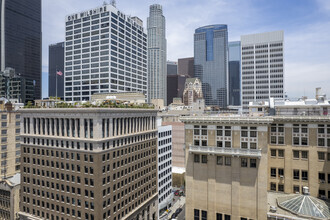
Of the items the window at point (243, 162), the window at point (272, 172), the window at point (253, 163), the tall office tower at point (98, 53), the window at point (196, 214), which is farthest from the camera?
the tall office tower at point (98, 53)

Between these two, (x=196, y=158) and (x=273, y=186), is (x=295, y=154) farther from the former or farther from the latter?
(x=196, y=158)

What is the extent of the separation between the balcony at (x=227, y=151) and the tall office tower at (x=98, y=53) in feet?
354

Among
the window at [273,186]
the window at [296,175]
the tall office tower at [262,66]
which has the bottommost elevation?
the window at [273,186]

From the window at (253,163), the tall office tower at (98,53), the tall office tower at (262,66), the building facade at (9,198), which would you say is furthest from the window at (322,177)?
the tall office tower at (98,53)

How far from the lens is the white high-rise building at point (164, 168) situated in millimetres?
96969

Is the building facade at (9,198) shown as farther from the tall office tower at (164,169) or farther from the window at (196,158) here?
the window at (196,158)

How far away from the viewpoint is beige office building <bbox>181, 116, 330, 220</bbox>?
43219 mm

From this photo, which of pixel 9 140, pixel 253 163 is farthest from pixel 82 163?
pixel 9 140

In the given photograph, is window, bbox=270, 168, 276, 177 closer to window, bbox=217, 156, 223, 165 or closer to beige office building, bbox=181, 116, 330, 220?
beige office building, bbox=181, 116, 330, 220

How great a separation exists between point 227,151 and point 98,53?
418ft

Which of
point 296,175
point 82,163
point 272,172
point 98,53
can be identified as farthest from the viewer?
point 98,53

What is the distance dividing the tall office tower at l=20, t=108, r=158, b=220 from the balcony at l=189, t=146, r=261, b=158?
26931mm

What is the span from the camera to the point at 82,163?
2456 inches

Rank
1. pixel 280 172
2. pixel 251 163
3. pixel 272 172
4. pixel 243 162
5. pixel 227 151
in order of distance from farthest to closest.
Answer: pixel 272 172
pixel 280 172
pixel 227 151
pixel 243 162
pixel 251 163
